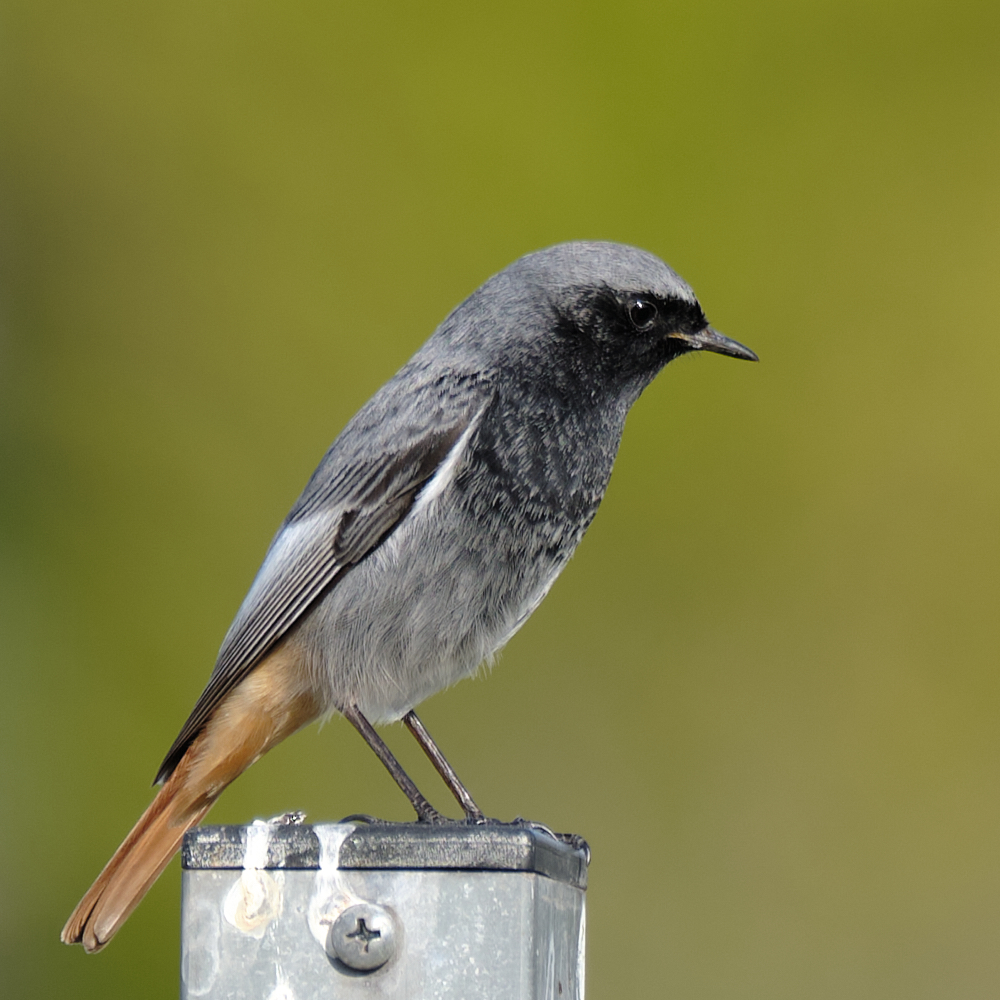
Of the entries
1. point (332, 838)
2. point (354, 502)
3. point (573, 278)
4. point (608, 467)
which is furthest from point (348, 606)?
point (332, 838)

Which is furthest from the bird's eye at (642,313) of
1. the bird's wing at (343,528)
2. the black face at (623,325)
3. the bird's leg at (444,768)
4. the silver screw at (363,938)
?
the silver screw at (363,938)

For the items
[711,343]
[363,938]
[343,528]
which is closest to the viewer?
[363,938]

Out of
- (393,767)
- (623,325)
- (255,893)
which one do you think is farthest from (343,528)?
(255,893)

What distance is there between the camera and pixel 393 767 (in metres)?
3.29

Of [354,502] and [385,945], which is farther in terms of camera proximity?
[354,502]

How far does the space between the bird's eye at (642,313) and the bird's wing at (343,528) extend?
570mm

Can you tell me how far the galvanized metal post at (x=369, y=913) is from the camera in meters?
1.98

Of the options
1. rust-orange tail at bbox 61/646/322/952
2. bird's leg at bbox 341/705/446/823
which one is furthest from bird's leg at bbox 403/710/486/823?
rust-orange tail at bbox 61/646/322/952

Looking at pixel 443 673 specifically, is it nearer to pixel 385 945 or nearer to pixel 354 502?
pixel 354 502

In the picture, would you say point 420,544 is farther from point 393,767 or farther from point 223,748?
point 223,748

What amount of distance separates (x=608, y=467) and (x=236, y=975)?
1.95m

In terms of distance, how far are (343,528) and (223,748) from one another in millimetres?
667

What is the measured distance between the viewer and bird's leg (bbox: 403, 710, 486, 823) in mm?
3494

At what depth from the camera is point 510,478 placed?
3373 mm
